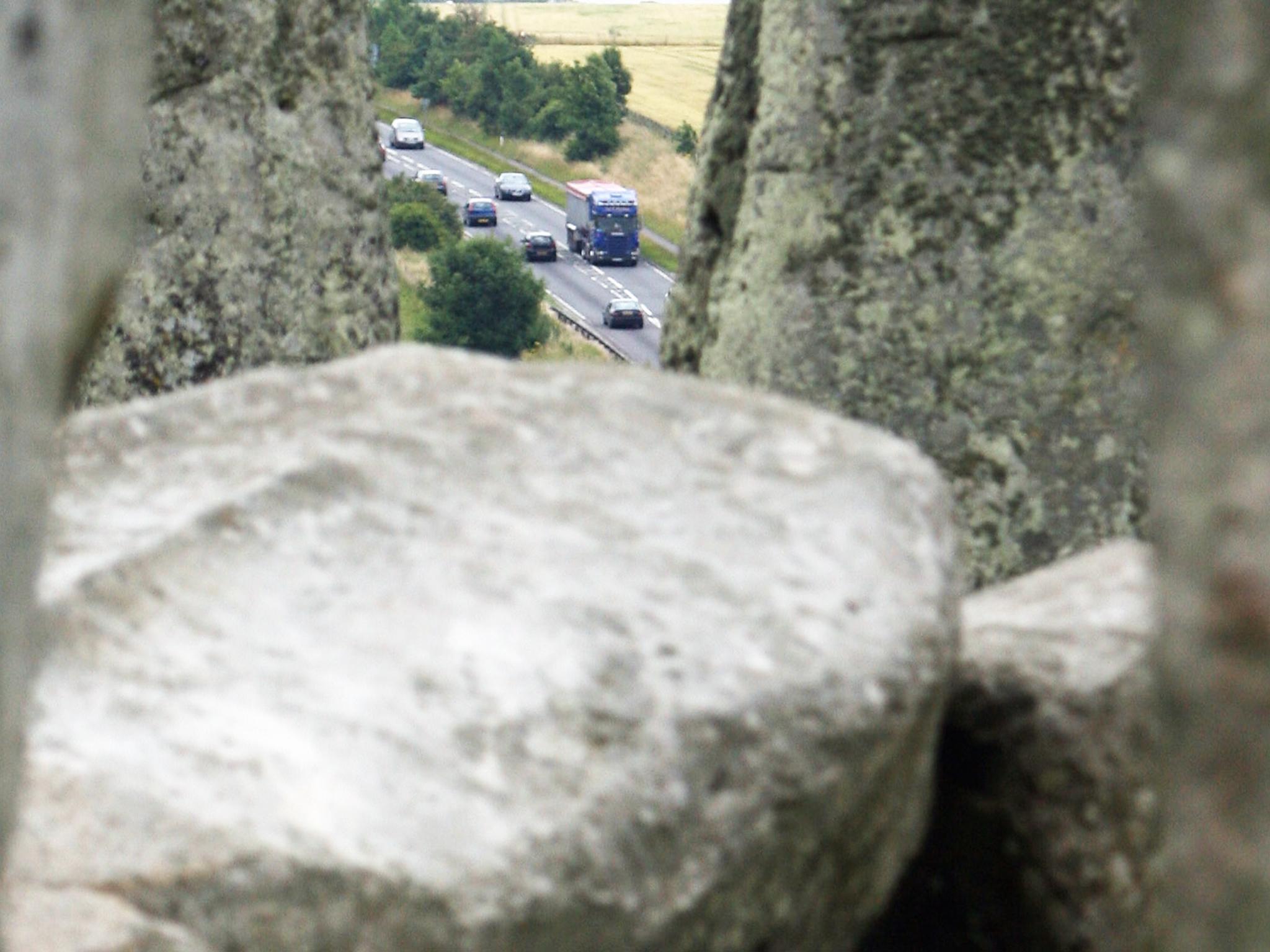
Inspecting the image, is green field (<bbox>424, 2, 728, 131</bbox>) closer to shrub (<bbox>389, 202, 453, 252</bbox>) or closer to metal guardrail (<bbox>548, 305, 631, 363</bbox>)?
metal guardrail (<bbox>548, 305, 631, 363</bbox>)

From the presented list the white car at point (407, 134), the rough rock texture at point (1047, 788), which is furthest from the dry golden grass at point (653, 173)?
the rough rock texture at point (1047, 788)

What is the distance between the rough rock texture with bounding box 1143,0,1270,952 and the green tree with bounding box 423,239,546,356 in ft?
156

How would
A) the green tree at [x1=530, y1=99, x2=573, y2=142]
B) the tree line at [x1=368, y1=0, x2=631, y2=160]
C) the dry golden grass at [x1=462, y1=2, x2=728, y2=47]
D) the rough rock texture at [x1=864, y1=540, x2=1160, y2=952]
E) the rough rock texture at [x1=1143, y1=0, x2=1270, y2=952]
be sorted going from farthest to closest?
the dry golden grass at [x1=462, y1=2, x2=728, y2=47] < the tree line at [x1=368, y1=0, x2=631, y2=160] < the green tree at [x1=530, y1=99, x2=573, y2=142] < the rough rock texture at [x1=864, y1=540, x2=1160, y2=952] < the rough rock texture at [x1=1143, y1=0, x2=1270, y2=952]

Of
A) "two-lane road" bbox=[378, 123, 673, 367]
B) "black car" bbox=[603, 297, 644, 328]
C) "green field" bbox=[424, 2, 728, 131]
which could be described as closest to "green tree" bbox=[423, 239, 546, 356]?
"two-lane road" bbox=[378, 123, 673, 367]

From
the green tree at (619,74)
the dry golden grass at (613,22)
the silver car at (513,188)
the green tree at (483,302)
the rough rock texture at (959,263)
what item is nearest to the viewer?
the rough rock texture at (959,263)

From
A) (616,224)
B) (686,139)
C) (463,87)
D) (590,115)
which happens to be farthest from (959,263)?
(463,87)

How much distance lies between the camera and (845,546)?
455 cm

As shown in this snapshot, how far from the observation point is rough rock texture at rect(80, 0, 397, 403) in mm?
10641

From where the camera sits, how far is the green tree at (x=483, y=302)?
50.9 metres

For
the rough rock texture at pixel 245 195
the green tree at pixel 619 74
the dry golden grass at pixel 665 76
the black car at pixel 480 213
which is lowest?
the black car at pixel 480 213

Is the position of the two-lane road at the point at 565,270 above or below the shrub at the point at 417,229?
below

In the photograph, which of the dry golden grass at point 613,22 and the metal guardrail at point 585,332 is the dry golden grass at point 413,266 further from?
the dry golden grass at point 613,22

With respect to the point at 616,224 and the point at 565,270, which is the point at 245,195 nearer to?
the point at 616,224

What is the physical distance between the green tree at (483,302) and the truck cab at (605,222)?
10.4 m
